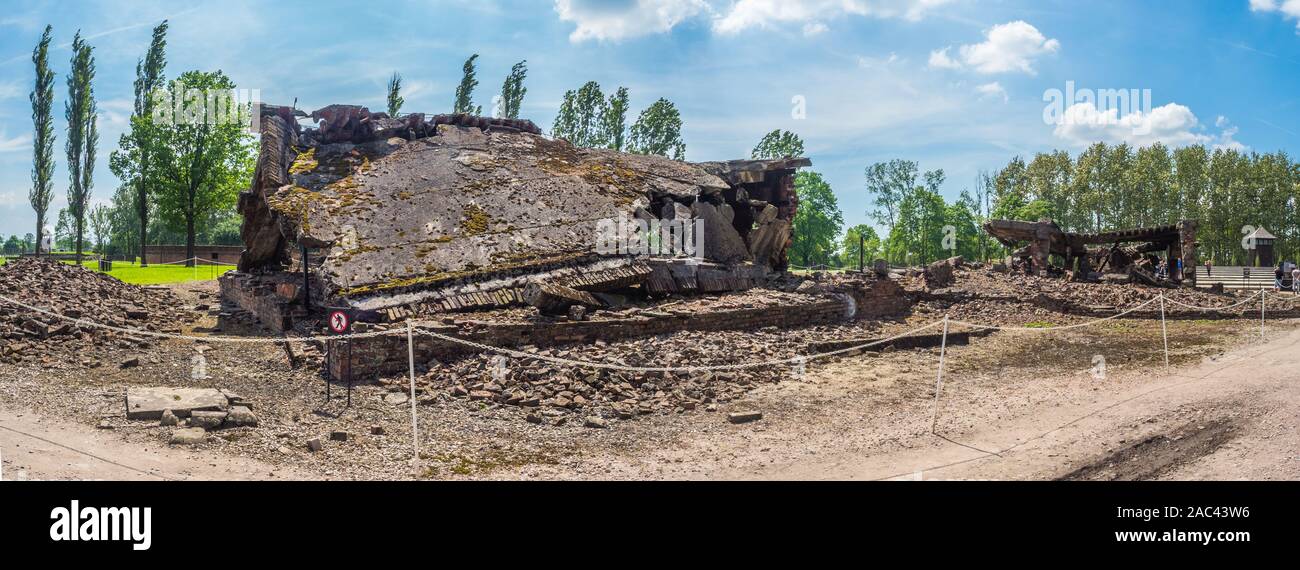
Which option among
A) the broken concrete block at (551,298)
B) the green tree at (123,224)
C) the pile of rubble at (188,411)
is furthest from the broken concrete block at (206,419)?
the green tree at (123,224)

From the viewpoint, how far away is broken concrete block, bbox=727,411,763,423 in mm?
8539

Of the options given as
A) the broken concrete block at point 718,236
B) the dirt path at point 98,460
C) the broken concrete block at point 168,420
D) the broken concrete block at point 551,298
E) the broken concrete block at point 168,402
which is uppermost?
the broken concrete block at point 718,236

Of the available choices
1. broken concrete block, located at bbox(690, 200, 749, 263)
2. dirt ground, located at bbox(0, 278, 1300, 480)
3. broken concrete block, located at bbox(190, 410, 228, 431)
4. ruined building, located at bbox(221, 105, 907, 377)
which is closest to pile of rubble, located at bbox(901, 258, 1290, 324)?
ruined building, located at bbox(221, 105, 907, 377)

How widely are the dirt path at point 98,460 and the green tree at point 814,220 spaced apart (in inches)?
1995

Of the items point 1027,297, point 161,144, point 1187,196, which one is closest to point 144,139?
point 161,144

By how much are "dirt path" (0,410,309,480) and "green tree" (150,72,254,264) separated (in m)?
31.1

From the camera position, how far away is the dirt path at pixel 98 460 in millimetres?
5746

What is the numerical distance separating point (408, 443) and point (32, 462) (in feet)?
9.88

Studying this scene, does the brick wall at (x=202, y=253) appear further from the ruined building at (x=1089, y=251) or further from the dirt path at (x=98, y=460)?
the ruined building at (x=1089, y=251)

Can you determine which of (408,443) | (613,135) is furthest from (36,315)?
(613,135)

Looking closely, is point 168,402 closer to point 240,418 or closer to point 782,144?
point 240,418

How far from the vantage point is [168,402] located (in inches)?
301
